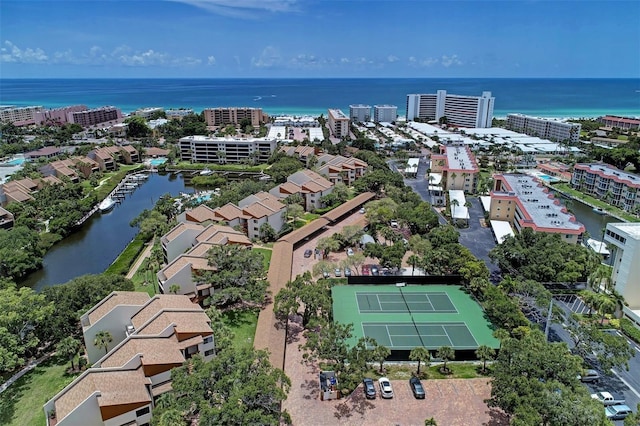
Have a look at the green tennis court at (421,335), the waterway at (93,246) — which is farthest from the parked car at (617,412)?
the waterway at (93,246)

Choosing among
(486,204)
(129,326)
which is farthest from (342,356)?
(486,204)

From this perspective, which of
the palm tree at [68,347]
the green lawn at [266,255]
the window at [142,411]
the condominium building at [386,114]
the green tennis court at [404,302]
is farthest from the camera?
the condominium building at [386,114]

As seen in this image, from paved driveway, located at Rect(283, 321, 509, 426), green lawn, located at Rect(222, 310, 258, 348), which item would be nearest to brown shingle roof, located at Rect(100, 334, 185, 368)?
green lawn, located at Rect(222, 310, 258, 348)

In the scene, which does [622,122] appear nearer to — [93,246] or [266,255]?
[266,255]

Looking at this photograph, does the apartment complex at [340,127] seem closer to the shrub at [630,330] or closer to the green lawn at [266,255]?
the green lawn at [266,255]

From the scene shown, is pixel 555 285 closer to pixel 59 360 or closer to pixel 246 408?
pixel 246 408

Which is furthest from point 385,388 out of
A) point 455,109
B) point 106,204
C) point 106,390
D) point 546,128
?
point 455,109
